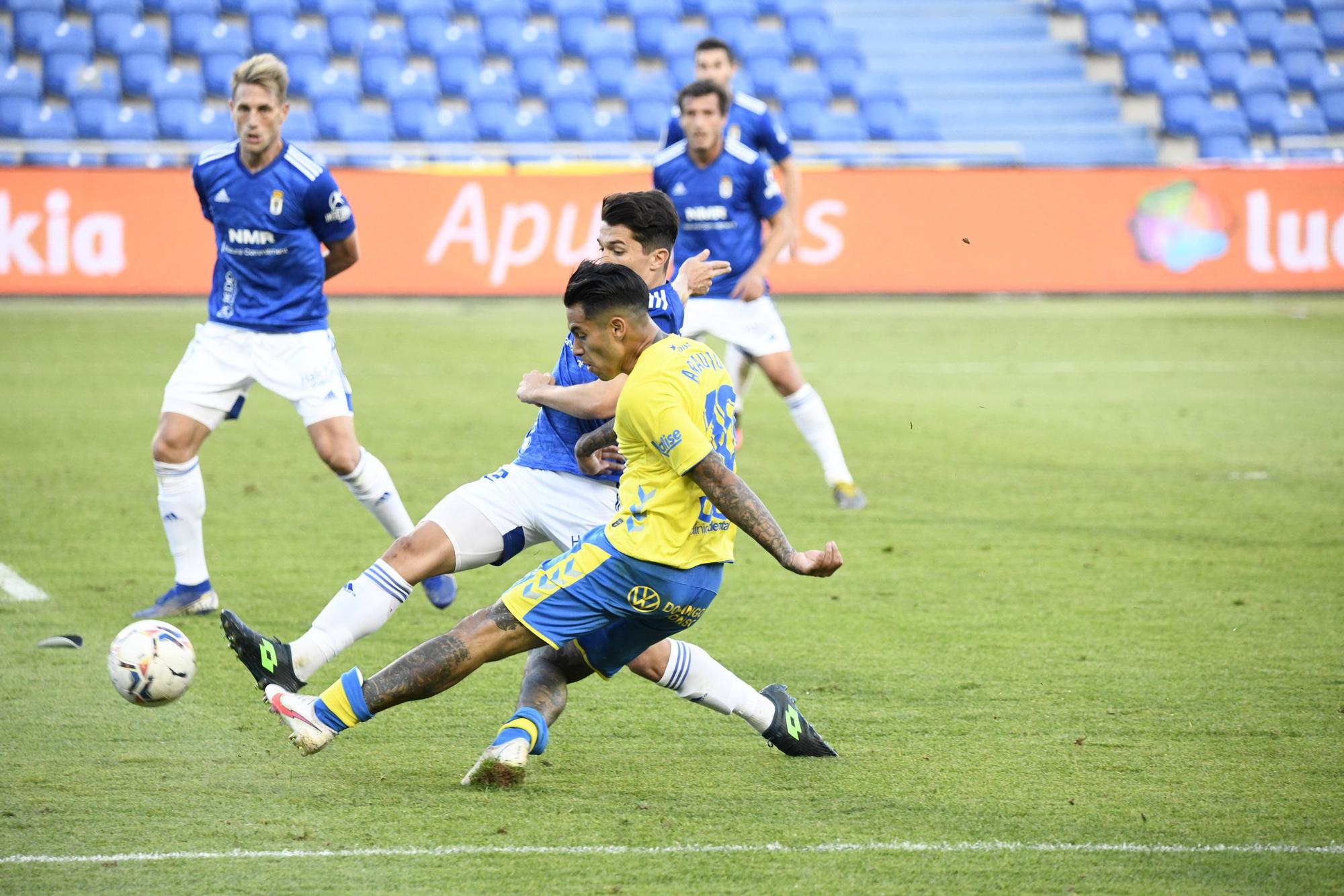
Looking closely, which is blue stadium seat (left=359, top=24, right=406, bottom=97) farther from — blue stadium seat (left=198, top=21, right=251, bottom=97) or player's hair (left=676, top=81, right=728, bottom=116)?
player's hair (left=676, top=81, right=728, bottom=116)

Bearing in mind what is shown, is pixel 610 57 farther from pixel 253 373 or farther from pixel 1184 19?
pixel 253 373

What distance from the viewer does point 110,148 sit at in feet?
57.8

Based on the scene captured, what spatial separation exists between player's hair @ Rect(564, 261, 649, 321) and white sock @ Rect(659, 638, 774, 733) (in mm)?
1098

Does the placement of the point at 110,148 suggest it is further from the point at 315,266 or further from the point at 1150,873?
the point at 1150,873

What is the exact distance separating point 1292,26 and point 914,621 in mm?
22151

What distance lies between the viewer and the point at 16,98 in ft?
64.1

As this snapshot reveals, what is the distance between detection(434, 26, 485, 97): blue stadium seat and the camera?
71.9 ft

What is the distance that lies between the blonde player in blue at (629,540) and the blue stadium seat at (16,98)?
1729 cm

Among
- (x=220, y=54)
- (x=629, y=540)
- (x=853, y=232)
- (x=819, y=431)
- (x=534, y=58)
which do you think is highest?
(x=629, y=540)

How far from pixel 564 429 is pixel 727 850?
1.54 meters

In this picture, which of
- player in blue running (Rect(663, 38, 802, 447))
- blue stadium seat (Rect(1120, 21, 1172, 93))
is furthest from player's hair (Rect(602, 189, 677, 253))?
blue stadium seat (Rect(1120, 21, 1172, 93))

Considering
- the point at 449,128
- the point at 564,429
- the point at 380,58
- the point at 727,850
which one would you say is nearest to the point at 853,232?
the point at 449,128

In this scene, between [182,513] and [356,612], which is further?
[182,513]

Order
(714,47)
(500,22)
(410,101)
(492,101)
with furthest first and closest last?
(500,22)
(492,101)
(410,101)
(714,47)
